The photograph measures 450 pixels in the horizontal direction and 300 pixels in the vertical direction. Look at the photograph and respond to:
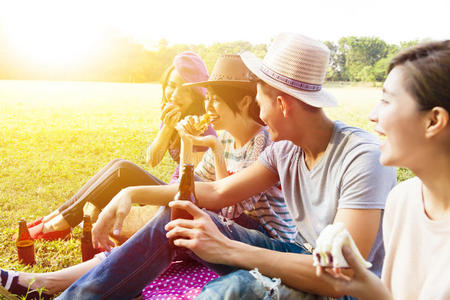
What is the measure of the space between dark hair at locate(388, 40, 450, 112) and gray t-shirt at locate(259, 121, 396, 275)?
0.60m

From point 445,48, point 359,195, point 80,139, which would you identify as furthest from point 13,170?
point 445,48

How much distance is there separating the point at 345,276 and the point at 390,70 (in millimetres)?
786

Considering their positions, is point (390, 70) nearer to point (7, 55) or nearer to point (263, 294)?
point (263, 294)

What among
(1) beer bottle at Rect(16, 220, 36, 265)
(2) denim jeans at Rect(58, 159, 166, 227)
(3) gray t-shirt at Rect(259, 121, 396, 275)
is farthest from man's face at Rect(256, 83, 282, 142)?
(1) beer bottle at Rect(16, 220, 36, 265)

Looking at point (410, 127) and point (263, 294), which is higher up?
point (410, 127)

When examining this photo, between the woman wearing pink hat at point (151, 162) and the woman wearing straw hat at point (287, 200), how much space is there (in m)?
1.19

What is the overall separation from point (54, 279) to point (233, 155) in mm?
1549

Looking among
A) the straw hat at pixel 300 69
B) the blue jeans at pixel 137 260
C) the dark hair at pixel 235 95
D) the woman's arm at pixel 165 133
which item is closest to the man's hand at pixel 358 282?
the blue jeans at pixel 137 260

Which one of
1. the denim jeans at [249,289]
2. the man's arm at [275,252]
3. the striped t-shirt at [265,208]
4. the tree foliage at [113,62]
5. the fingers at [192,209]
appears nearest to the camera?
the denim jeans at [249,289]

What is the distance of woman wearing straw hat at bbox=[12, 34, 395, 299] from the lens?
1.95 metres

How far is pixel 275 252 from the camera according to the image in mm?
1971

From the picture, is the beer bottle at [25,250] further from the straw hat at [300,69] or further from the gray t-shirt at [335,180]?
the straw hat at [300,69]

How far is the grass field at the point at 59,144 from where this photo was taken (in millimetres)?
4832

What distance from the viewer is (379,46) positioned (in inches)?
853
